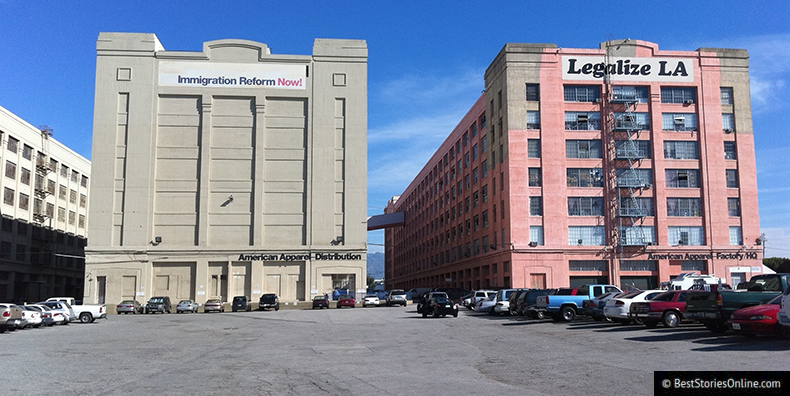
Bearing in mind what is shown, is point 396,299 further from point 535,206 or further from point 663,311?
point 663,311

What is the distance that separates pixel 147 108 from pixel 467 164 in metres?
38.8

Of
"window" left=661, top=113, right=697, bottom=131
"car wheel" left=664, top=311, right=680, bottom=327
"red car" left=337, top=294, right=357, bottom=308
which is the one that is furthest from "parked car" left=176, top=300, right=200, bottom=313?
"window" left=661, top=113, right=697, bottom=131

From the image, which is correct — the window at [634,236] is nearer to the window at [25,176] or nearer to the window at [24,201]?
the window at [25,176]

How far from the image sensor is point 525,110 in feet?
209

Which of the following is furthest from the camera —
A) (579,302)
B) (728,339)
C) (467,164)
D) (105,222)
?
(467,164)

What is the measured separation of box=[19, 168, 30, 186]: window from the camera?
2928 inches

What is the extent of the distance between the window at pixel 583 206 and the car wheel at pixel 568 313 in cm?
3367

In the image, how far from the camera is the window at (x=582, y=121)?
64.4m

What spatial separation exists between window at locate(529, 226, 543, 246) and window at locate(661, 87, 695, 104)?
18.6 meters

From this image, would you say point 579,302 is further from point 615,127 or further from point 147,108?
point 147,108

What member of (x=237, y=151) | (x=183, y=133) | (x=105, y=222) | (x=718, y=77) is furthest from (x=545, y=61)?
(x=105, y=222)

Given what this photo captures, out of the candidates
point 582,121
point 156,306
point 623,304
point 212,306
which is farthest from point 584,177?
point 156,306

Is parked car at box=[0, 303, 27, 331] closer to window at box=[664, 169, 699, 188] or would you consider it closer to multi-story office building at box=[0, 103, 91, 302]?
multi-story office building at box=[0, 103, 91, 302]

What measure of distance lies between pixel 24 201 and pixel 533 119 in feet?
196
